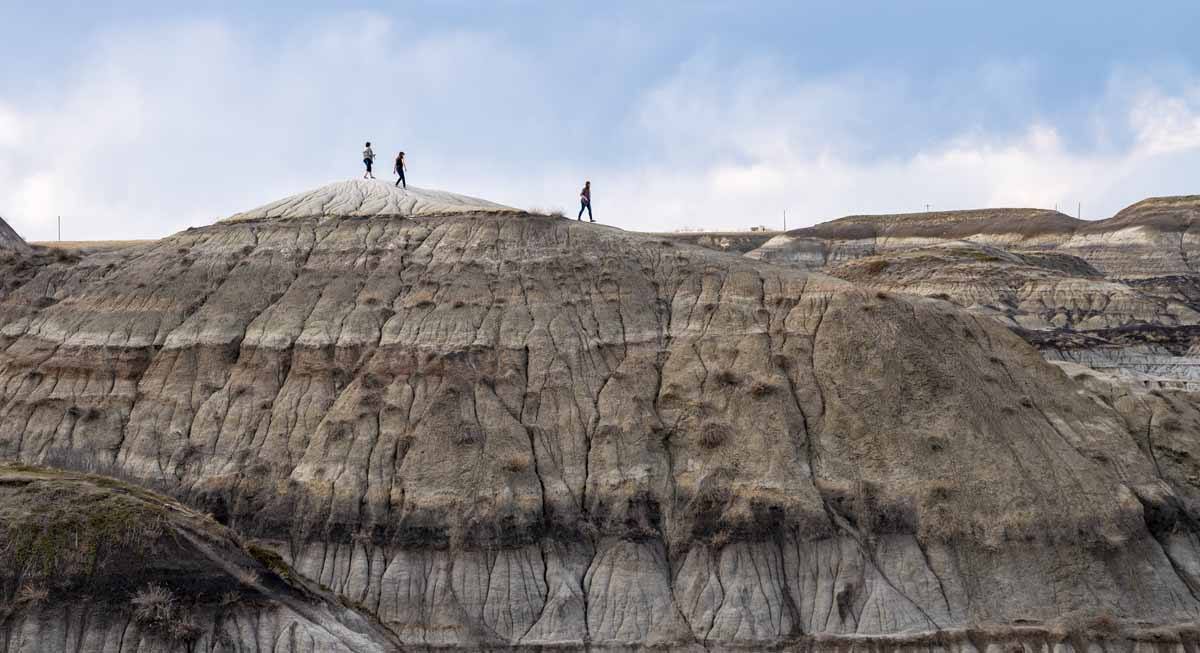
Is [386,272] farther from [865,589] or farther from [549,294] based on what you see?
[865,589]

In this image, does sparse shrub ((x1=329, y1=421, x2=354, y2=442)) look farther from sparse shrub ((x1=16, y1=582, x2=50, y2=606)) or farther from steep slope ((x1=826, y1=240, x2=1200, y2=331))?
steep slope ((x1=826, y1=240, x2=1200, y2=331))

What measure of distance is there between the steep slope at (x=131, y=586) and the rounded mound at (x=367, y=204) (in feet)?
78.5

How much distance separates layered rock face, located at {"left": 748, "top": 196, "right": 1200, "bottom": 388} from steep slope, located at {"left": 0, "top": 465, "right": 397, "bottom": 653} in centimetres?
4619

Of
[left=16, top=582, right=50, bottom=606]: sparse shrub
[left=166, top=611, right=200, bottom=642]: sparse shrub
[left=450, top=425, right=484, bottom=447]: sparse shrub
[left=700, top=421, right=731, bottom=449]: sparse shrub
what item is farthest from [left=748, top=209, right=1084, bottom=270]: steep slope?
[left=16, top=582, right=50, bottom=606]: sparse shrub

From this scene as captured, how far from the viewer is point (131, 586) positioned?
2558cm

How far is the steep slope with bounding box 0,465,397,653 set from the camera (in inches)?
979

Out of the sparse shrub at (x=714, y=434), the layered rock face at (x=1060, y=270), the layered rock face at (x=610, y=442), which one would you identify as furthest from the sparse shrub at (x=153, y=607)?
the layered rock face at (x=1060, y=270)

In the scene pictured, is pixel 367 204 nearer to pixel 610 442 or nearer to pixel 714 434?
pixel 610 442

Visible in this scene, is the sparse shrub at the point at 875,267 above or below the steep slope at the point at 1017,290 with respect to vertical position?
→ above

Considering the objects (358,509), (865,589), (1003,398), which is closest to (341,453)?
(358,509)

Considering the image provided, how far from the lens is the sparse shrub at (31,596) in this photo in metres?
24.8

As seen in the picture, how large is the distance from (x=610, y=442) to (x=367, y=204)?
60.8 ft

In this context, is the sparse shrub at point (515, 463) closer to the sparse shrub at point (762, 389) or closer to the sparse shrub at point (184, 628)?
the sparse shrub at point (762, 389)

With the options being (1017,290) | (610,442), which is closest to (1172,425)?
(610,442)
